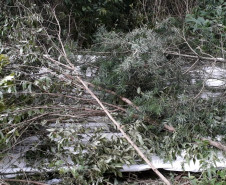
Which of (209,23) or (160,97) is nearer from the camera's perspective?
(160,97)

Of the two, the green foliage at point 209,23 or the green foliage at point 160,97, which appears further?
the green foliage at point 209,23

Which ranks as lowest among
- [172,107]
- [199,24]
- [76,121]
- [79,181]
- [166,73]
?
[79,181]

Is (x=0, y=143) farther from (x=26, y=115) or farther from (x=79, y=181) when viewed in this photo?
(x=79, y=181)

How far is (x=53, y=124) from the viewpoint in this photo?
2119mm

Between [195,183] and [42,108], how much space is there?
108 centimetres

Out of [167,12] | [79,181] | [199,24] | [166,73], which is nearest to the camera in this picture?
[79,181]

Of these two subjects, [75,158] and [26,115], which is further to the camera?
[26,115]

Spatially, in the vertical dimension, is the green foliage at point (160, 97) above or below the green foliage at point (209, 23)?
below

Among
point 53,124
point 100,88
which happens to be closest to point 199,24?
point 100,88

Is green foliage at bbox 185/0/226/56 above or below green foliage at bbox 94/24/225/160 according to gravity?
above

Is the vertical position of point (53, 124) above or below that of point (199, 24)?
below

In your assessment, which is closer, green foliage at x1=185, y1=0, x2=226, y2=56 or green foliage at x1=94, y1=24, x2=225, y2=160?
green foliage at x1=94, y1=24, x2=225, y2=160

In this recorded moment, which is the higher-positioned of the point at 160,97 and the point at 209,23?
the point at 209,23

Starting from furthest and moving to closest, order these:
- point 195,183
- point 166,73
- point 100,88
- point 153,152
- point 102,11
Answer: point 102,11 < point 100,88 < point 166,73 < point 153,152 < point 195,183
